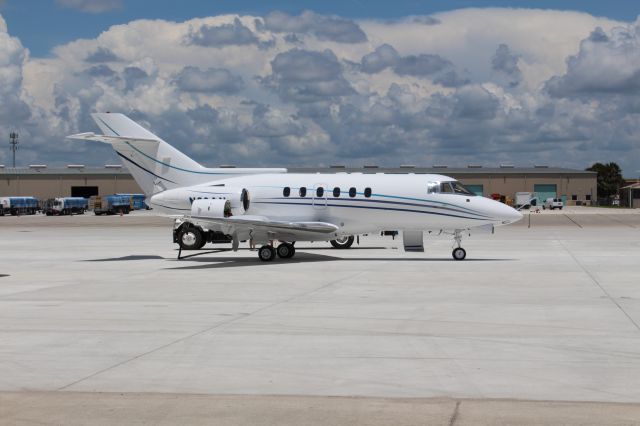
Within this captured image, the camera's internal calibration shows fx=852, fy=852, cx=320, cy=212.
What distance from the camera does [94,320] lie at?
54.5 ft

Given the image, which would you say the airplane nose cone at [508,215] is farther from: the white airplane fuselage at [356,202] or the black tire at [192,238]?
the black tire at [192,238]

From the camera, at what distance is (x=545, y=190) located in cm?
15338

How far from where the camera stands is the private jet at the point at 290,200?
32.1 meters

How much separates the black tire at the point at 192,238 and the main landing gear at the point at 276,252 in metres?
6.47

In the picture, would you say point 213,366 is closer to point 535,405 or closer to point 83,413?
point 83,413

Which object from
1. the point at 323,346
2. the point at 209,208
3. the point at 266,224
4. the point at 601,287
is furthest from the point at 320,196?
the point at 323,346

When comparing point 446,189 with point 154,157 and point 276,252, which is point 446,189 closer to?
point 276,252

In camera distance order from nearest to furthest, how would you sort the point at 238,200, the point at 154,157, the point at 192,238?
the point at 238,200, the point at 154,157, the point at 192,238

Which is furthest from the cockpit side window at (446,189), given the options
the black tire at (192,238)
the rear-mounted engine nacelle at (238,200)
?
the black tire at (192,238)

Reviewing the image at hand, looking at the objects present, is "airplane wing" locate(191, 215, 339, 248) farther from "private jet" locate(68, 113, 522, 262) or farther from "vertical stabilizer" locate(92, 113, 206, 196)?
"vertical stabilizer" locate(92, 113, 206, 196)

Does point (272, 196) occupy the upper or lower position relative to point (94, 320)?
upper

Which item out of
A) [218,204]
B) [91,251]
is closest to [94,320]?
[218,204]

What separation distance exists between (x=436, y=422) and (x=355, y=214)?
2423cm

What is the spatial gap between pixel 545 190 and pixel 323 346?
478 feet
